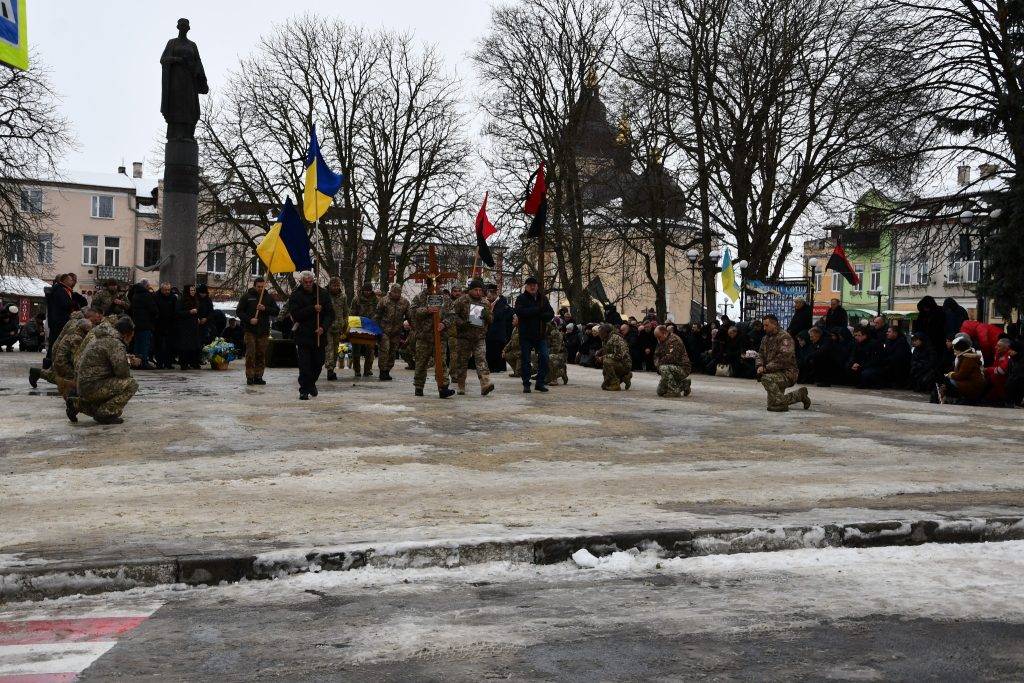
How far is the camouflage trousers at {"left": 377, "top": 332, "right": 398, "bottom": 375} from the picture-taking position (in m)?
20.2

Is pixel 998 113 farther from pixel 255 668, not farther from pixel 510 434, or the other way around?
pixel 255 668

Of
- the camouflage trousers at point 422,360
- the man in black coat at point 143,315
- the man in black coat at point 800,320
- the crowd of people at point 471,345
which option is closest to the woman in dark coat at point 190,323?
the crowd of people at point 471,345

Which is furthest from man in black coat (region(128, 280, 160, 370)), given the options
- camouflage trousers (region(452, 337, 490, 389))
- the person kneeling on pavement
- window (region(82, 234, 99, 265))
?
window (region(82, 234, 99, 265))

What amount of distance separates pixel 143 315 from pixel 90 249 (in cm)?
5980

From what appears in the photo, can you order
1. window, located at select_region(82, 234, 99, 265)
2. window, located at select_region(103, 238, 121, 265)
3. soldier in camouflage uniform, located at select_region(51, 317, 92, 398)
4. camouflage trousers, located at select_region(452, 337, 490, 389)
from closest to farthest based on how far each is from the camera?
soldier in camouflage uniform, located at select_region(51, 317, 92, 398) < camouflage trousers, located at select_region(452, 337, 490, 389) < window, located at select_region(82, 234, 99, 265) < window, located at select_region(103, 238, 121, 265)

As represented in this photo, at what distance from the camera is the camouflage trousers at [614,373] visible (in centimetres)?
1942

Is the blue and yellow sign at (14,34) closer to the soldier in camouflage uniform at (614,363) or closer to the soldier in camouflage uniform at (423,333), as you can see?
the soldier in camouflage uniform at (423,333)

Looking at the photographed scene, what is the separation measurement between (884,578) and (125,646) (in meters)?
3.73

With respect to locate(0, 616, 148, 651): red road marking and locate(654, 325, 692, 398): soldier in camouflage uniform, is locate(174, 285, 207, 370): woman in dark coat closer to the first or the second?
locate(654, 325, 692, 398): soldier in camouflage uniform

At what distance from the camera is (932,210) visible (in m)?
27.3

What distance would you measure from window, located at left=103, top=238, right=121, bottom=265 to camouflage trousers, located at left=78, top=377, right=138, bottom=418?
6886cm

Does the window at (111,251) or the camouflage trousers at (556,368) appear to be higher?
the window at (111,251)

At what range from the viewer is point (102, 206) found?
3059 inches

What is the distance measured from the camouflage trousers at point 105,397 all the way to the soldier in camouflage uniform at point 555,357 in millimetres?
9316
